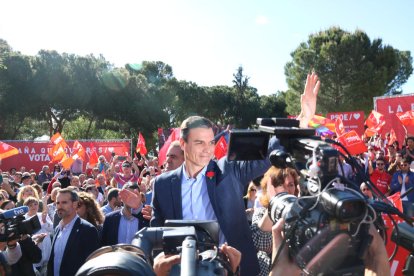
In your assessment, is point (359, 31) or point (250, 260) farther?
point (359, 31)

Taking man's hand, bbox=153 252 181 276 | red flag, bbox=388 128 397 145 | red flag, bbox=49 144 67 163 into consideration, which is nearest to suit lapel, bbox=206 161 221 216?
man's hand, bbox=153 252 181 276

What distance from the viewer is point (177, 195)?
266cm

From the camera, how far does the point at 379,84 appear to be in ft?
111

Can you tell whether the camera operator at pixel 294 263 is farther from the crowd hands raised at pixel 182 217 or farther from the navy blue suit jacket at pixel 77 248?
the navy blue suit jacket at pixel 77 248

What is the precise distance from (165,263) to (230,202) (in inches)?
46.0

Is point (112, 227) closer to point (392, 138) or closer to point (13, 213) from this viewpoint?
point (13, 213)

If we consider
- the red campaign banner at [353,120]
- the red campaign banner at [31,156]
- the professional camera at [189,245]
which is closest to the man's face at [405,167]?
the professional camera at [189,245]

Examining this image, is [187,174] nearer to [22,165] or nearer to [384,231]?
[384,231]

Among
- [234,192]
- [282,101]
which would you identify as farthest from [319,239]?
[282,101]

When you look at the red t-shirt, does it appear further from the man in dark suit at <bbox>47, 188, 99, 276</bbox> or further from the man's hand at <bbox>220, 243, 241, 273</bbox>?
the man's hand at <bbox>220, 243, 241, 273</bbox>

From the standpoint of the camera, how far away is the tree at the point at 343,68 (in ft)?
108

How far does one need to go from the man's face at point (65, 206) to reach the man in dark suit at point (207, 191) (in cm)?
228

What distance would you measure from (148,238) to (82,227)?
3.31 metres

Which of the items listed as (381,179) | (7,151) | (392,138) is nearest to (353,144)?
(381,179)
